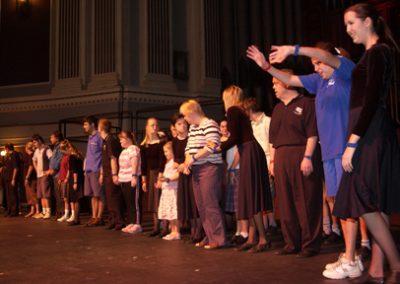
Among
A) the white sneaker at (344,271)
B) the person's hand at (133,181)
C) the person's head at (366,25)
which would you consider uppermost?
the person's head at (366,25)

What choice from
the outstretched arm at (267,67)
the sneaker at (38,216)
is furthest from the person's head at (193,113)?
the sneaker at (38,216)

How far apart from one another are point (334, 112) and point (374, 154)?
0.63 meters

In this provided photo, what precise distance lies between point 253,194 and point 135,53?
23.7 ft

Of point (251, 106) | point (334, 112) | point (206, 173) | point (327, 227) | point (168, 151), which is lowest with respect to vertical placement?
point (327, 227)

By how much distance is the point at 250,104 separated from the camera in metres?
4.37

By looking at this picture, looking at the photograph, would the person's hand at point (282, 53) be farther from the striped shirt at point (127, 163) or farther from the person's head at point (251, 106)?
the striped shirt at point (127, 163)

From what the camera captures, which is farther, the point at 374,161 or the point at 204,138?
the point at 204,138

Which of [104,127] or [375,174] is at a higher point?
[104,127]

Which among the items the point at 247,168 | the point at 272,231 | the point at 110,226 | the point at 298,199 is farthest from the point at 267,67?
the point at 110,226

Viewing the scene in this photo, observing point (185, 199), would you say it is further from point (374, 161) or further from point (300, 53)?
point (374, 161)

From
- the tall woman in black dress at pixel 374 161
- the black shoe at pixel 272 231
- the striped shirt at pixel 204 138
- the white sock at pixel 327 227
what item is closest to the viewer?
the tall woman in black dress at pixel 374 161

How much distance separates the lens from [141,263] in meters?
3.31

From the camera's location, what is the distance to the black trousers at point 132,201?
5629 mm

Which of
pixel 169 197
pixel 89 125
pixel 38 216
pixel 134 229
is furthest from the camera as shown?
pixel 38 216
